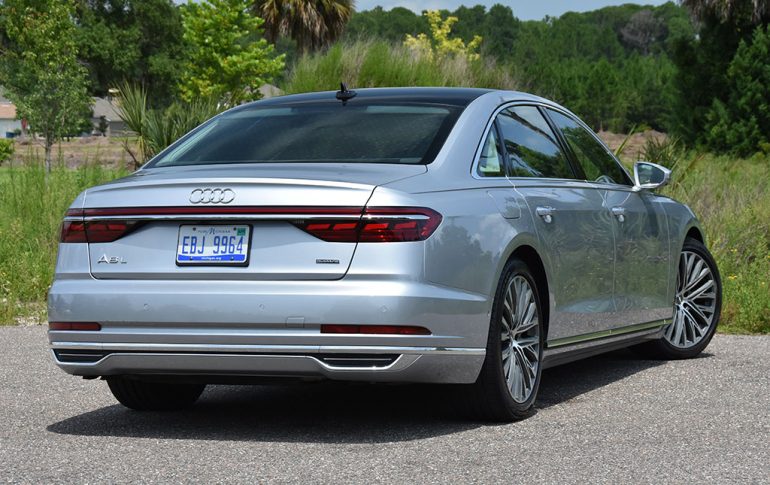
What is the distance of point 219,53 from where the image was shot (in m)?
57.4

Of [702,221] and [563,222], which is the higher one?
[563,222]

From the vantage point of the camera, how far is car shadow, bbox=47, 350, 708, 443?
6.13 meters

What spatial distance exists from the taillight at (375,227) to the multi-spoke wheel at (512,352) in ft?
2.24

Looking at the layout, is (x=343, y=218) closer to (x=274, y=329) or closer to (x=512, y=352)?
(x=274, y=329)

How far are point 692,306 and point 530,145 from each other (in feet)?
8.04

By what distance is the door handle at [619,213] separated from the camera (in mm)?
7555

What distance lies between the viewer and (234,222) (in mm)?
5664

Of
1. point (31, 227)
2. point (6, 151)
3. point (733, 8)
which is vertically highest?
point (733, 8)

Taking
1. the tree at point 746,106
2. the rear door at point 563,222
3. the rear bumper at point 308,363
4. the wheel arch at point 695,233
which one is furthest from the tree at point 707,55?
the rear bumper at point 308,363

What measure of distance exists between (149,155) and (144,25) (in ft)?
199

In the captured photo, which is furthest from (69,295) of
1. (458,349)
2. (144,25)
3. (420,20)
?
(420,20)

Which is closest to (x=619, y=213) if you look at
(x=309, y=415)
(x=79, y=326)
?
(x=309, y=415)

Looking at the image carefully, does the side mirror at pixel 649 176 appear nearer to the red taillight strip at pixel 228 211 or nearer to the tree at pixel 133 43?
the red taillight strip at pixel 228 211

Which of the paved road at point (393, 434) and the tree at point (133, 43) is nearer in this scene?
the paved road at point (393, 434)
